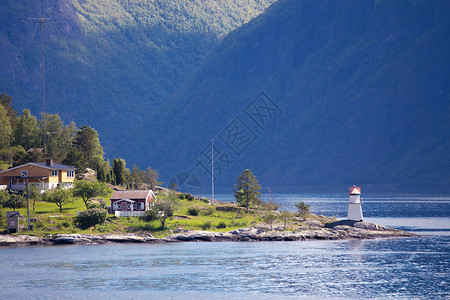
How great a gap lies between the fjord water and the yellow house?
97.7ft

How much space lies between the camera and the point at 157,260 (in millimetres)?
98125

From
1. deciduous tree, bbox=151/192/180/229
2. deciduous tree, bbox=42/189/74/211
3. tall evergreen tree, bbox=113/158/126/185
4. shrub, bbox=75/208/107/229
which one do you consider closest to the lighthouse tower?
deciduous tree, bbox=151/192/180/229

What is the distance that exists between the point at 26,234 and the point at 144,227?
64.3 ft

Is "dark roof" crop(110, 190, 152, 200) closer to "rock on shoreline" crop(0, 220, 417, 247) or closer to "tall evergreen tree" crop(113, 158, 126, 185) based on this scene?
"rock on shoreline" crop(0, 220, 417, 247)

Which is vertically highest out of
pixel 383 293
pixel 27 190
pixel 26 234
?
pixel 27 190

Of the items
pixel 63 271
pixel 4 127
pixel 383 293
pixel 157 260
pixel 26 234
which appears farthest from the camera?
pixel 4 127

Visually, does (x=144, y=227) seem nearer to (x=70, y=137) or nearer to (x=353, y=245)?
(x=353, y=245)

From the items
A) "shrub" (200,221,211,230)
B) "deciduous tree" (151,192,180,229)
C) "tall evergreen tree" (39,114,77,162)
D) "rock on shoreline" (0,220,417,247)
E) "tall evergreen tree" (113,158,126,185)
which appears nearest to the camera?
"rock on shoreline" (0,220,417,247)

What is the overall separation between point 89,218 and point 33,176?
86.2 feet

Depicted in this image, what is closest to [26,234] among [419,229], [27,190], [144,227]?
[27,190]

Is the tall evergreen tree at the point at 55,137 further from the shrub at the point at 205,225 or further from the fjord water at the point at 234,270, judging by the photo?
the fjord water at the point at 234,270

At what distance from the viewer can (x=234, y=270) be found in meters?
90.7

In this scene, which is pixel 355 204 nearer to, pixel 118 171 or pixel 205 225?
pixel 205 225

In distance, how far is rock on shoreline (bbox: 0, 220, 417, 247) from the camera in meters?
112
